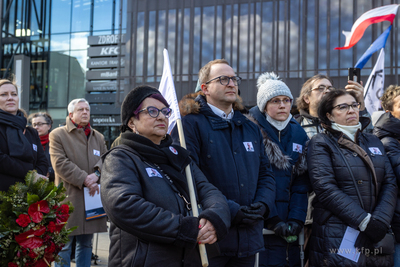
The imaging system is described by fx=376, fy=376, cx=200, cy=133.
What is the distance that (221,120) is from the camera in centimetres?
304

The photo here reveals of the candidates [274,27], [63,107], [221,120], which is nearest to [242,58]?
[274,27]

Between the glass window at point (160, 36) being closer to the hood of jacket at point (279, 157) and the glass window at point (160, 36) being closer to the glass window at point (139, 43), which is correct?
the glass window at point (139, 43)

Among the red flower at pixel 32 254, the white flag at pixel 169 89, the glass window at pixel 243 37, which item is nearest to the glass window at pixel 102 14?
the glass window at pixel 243 37

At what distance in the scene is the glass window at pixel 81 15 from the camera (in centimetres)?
2297

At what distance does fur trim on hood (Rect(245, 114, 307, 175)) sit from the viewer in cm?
337

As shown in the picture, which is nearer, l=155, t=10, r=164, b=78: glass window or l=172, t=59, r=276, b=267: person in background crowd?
l=172, t=59, r=276, b=267: person in background crowd

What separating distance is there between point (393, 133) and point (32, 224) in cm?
330

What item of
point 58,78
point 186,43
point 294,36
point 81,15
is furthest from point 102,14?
point 294,36

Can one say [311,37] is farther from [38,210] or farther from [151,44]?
[38,210]

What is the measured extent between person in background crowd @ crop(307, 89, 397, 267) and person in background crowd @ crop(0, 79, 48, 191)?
2.65 meters

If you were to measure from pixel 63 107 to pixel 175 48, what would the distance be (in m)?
8.67

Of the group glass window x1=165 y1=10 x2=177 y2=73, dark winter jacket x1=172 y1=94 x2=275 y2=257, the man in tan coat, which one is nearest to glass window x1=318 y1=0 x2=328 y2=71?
glass window x1=165 y1=10 x2=177 y2=73

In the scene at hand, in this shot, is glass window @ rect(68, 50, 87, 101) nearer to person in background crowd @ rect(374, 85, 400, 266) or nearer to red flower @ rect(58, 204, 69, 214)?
person in background crowd @ rect(374, 85, 400, 266)

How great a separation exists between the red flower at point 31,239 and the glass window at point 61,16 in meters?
23.2
